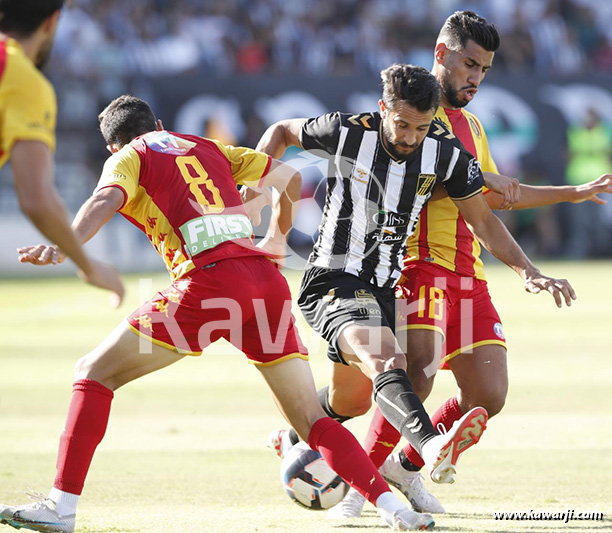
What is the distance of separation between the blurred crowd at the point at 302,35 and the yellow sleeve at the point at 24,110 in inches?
733

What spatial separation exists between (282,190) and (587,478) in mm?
2526

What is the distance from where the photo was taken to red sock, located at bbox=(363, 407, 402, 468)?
5.67 m

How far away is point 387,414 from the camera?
16.0 feet

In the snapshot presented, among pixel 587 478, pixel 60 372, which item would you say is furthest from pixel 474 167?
pixel 60 372

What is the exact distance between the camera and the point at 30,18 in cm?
394

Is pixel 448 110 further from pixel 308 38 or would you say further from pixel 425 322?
pixel 308 38

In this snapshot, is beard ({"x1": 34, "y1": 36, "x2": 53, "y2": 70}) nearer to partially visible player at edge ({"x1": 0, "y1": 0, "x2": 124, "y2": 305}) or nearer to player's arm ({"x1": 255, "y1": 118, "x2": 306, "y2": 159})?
partially visible player at edge ({"x1": 0, "y1": 0, "x2": 124, "y2": 305})

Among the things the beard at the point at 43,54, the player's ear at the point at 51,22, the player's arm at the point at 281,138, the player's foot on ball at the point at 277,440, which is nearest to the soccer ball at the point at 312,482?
the player's foot on ball at the point at 277,440

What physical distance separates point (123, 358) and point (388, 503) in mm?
1410

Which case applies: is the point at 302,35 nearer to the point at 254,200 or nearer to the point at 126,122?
the point at 254,200

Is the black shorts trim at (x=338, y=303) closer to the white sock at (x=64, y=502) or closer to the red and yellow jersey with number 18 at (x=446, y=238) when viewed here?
the red and yellow jersey with number 18 at (x=446, y=238)

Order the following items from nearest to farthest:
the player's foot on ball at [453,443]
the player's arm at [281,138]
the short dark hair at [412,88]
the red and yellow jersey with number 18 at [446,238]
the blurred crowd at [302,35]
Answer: the player's foot on ball at [453,443], the short dark hair at [412,88], the player's arm at [281,138], the red and yellow jersey with number 18 at [446,238], the blurred crowd at [302,35]

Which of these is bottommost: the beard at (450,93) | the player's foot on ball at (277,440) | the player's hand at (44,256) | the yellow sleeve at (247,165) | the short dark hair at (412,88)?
the player's foot on ball at (277,440)

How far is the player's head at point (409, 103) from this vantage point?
5.09 m
